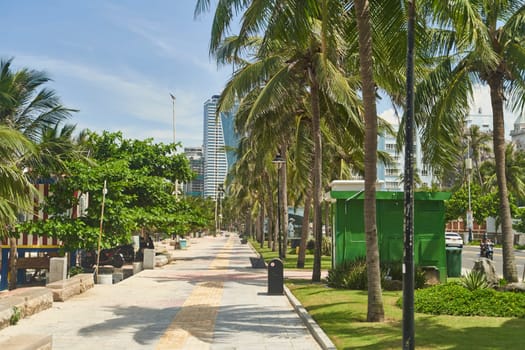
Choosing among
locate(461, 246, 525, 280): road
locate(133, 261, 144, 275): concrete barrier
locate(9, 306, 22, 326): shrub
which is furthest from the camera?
locate(461, 246, 525, 280): road

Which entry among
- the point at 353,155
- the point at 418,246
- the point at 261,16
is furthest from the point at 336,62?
the point at 353,155

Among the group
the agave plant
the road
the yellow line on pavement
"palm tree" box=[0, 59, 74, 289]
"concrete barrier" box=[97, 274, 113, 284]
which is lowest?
the yellow line on pavement

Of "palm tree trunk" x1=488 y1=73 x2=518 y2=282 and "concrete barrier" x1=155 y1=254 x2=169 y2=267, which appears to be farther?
"concrete barrier" x1=155 y1=254 x2=169 y2=267

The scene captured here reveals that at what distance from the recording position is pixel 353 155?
3288cm

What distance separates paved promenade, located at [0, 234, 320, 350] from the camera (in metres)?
10.1

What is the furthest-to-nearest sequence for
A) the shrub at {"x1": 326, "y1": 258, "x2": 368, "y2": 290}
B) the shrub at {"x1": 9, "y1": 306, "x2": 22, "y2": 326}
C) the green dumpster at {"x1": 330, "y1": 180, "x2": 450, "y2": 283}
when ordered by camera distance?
the green dumpster at {"x1": 330, "y1": 180, "x2": 450, "y2": 283} < the shrub at {"x1": 326, "y1": 258, "x2": 368, "y2": 290} < the shrub at {"x1": 9, "y1": 306, "x2": 22, "y2": 326}

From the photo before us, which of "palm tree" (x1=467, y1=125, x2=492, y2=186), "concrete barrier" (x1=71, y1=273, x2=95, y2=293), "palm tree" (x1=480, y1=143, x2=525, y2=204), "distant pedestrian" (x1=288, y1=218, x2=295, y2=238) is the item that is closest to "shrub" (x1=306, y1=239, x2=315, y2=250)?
"distant pedestrian" (x1=288, y1=218, x2=295, y2=238)

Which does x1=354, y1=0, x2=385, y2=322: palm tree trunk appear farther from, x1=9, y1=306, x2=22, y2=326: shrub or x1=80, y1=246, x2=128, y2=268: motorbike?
x1=80, y1=246, x2=128, y2=268: motorbike

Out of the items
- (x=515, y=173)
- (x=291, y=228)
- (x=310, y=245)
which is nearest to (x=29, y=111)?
(x=310, y=245)

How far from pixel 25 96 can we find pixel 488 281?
16600 millimetres

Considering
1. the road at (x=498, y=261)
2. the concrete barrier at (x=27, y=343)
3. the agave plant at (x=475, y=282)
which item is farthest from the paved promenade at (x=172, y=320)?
the road at (x=498, y=261)

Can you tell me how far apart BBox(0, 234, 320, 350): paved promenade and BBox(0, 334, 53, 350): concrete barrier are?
1.45 metres

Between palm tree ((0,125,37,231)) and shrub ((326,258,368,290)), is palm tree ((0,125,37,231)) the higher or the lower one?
the higher one

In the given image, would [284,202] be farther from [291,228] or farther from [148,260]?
[291,228]
